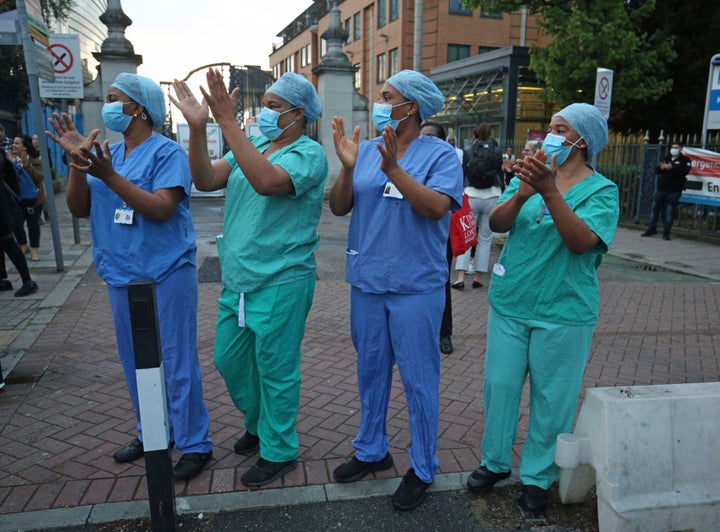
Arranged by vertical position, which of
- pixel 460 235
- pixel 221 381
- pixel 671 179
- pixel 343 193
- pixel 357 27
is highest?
pixel 357 27

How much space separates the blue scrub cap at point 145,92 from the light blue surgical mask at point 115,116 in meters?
0.08

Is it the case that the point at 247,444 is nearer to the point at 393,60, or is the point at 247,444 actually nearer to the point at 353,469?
the point at 353,469

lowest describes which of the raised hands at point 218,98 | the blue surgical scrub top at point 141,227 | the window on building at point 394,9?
the blue surgical scrub top at point 141,227

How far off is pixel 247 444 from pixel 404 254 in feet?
4.97

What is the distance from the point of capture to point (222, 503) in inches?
115

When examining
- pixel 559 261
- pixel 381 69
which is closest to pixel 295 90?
pixel 559 261

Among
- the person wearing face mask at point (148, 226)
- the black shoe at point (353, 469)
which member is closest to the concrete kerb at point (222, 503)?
the black shoe at point (353, 469)

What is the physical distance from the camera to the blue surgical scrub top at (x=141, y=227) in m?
2.93

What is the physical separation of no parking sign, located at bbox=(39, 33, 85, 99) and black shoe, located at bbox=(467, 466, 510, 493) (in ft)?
29.2

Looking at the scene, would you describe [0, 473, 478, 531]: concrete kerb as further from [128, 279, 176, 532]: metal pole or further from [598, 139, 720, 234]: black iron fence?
[598, 139, 720, 234]: black iron fence

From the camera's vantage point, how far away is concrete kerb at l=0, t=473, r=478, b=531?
279 centimetres

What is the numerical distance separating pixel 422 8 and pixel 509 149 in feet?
57.6

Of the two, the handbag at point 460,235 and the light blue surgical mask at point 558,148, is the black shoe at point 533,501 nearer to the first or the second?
the light blue surgical mask at point 558,148

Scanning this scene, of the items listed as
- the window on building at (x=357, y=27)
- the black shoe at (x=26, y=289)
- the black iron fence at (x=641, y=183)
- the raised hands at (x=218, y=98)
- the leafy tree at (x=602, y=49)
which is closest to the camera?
the raised hands at (x=218, y=98)
